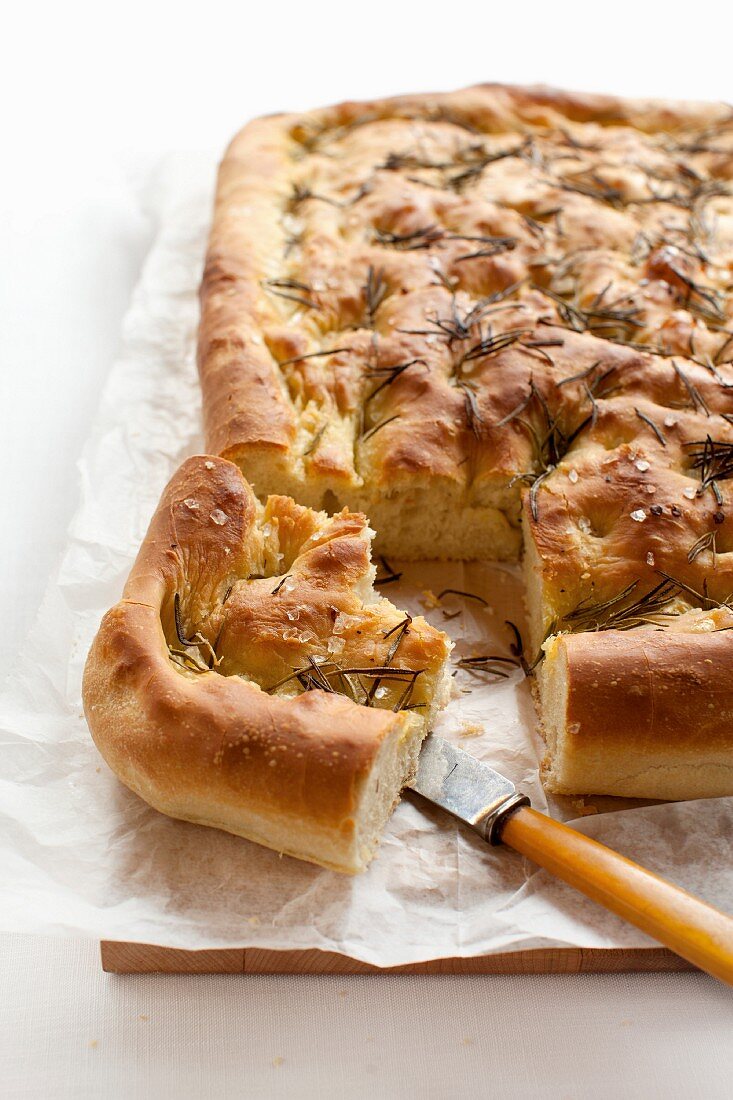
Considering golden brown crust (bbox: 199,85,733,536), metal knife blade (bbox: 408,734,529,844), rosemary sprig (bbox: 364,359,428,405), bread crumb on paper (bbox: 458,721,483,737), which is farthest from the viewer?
rosemary sprig (bbox: 364,359,428,405)

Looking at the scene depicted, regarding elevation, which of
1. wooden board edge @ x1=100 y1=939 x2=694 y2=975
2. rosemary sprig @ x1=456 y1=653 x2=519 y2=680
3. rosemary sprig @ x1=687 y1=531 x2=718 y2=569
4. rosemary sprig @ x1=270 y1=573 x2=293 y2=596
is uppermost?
rosemary sprig @ x1=687 y1=531 x2=718 y2=569

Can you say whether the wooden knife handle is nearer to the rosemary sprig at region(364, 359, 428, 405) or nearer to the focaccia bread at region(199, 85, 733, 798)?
the focaccia bread at region(199, 85, 733, 798)

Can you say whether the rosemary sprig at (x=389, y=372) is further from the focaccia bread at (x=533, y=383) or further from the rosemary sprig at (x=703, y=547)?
the rosemary sprig at (x=703, y=547)

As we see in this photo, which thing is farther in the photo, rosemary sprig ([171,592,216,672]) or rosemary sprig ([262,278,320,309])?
rosemary sprig ([262,278,320,309])

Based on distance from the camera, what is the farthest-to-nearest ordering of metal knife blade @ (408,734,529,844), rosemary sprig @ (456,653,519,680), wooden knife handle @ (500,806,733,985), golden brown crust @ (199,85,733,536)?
golden brown crust @ (199,85,733,536), rosemary sprig @ (456,653,519,680), metal knife blade @ (408,734,529,844), wooden knife handle @ (500,806,733,985)

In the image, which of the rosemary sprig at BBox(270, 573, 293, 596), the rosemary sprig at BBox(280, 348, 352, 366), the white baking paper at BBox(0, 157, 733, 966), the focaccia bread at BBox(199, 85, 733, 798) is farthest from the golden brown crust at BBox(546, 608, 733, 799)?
the rosemary sprig at BBox(280, 348, 352, 366)

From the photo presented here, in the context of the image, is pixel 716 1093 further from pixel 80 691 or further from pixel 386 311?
pixel 386 311

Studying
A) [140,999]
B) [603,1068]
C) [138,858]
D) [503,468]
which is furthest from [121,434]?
[603,1068]

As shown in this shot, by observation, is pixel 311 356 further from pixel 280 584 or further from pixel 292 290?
pixel 280 584
